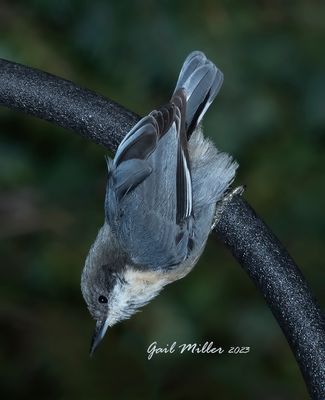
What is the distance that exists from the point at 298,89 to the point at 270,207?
0.51 m

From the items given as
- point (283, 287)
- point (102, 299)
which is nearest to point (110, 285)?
point (102, 299)

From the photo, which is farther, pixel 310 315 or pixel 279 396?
pixel 279 396

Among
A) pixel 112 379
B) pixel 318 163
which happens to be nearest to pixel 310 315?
pixel 112 379

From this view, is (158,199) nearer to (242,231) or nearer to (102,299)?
(102,299)

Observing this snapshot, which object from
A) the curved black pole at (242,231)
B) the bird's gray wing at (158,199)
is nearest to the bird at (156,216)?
the bird's gray wing at (158,199)

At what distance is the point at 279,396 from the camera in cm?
313

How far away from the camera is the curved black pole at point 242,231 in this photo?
199 cm

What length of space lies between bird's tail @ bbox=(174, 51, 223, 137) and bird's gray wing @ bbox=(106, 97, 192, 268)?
61 mm

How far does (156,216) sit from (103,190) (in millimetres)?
692

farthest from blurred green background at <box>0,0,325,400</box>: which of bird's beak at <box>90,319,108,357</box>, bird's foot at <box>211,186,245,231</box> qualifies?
bird's foot at <box>211,186,245,231</box>

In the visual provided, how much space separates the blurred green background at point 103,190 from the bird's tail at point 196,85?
410 millimetres

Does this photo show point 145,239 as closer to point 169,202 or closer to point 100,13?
point 169,202

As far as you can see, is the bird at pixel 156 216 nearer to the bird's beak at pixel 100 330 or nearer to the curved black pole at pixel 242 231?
the bird's beak at pixel 100 330

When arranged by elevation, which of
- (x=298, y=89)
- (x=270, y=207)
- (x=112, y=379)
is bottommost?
(x=112, y=379)
